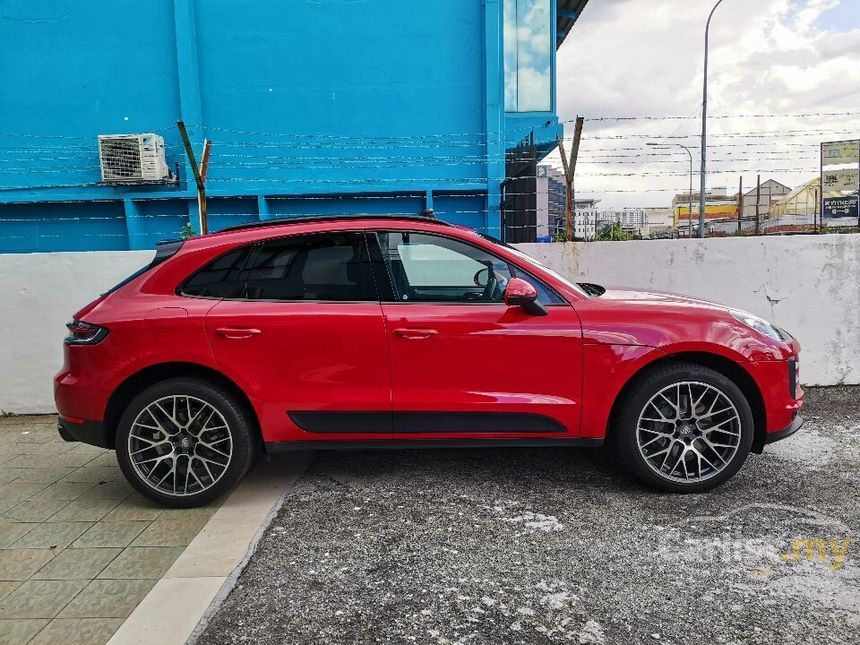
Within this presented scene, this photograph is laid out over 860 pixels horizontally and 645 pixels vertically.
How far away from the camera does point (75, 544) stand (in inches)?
134

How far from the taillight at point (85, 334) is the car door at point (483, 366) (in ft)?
5.54

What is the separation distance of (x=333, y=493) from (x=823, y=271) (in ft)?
16.7

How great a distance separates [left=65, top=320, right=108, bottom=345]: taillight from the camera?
12.2ft

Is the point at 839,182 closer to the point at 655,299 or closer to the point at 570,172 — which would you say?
the point at 570,172

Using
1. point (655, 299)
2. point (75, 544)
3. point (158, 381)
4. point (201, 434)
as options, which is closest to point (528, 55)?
point (655, 299)

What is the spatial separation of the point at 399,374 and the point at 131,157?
1039 cm

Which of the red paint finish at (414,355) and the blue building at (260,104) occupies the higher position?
the blue building at (260,104)

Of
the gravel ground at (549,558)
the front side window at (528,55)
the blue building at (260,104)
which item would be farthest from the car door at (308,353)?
the front side window at (528,55)

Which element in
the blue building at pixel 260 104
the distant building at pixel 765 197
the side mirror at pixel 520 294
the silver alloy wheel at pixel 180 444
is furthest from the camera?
the distant building at pixel 765 197

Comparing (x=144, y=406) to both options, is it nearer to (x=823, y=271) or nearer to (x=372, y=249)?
(x=372, y=249)

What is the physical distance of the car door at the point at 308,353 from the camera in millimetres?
3678

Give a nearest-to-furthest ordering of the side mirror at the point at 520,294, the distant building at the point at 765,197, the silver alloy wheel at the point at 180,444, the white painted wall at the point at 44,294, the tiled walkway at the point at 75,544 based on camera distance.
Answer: the tiled walkway at the point at 75,544 → the side mirror at the point at 520,294 → the silver alloy wheel at the point at 180,444 → the white painted wall at the point at 44,294 → the distant building at the point at 765,197

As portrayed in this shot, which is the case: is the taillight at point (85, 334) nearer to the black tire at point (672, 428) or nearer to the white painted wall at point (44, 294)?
the white painted wall at point (44, 294)

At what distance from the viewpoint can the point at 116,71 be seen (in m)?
12.2
